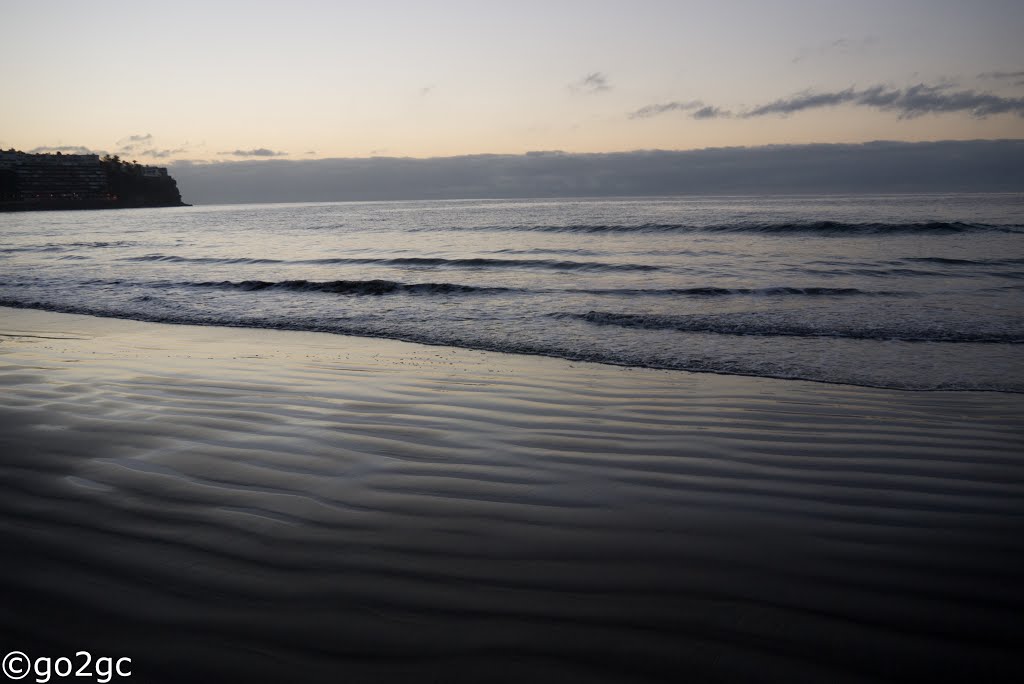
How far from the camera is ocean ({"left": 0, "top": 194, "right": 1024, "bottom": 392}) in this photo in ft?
25.5

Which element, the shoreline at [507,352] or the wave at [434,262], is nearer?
the shoreline at [507,352]

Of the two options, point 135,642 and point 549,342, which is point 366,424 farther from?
point 549,342

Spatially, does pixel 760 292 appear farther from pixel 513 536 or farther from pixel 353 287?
pixel 513 536

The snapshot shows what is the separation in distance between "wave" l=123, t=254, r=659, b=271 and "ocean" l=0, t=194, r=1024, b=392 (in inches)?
3.7

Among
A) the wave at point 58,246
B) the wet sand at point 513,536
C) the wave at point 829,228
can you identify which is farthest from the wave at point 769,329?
the wave at point 58,246

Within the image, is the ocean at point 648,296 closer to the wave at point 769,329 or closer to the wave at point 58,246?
the wave at point 769,329

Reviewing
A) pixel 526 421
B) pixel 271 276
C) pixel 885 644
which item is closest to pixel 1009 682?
pixel 885 644

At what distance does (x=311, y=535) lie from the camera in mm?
2875

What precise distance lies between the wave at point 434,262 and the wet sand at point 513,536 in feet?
43.5

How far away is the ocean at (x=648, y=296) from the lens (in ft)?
25.5

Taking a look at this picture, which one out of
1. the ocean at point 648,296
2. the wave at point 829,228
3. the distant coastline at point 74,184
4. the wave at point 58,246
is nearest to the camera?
the ocean at point 648,296

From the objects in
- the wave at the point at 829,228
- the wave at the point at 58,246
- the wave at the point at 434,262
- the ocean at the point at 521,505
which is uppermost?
the wave at the point at 829,228

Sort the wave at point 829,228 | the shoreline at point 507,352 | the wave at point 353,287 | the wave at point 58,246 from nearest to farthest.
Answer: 1. the shoreline at point 507,352
2. the wave at point 353,287
3. the wave at point 829,228
4. the wave at point 58,246

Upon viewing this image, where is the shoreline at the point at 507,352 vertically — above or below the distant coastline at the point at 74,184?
below
